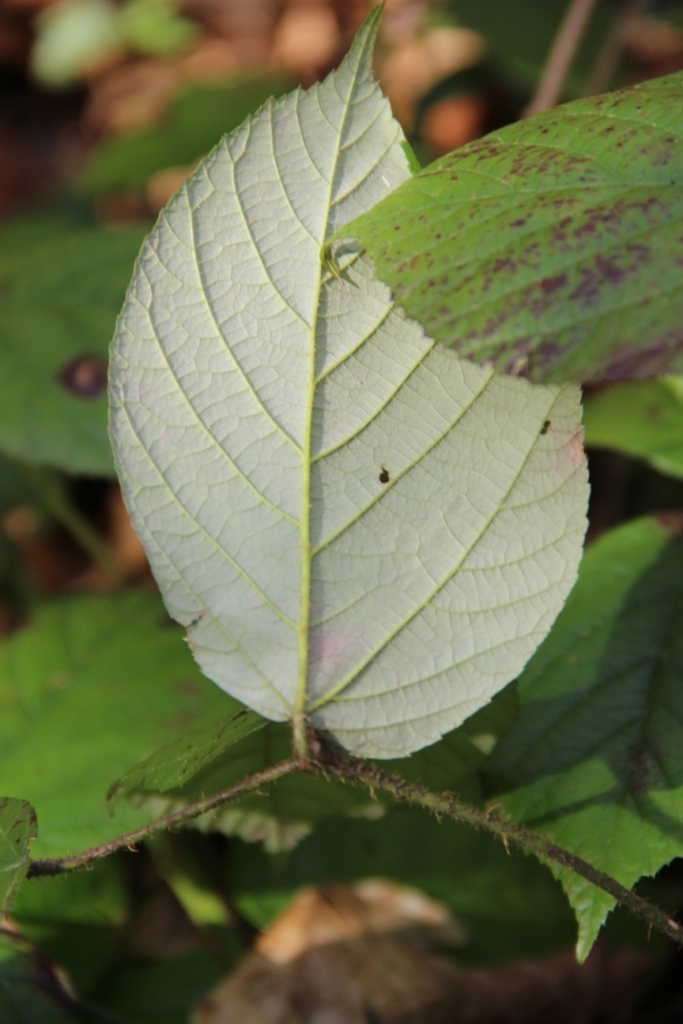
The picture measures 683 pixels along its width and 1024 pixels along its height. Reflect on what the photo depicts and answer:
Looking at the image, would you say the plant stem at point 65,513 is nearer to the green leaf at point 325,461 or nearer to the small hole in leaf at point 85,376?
the small hole in leaf at point 85,376

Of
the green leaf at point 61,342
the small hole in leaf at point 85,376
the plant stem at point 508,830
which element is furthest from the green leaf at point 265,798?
the small hole in leaf at point 85,376

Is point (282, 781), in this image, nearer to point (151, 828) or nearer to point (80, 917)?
point (151, 828)

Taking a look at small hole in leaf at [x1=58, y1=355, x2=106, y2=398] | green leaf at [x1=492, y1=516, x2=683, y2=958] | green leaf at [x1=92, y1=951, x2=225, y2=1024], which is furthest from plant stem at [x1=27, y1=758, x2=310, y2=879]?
small hole in leaf at [x1=58, y1=355, x2=106, y2=398]

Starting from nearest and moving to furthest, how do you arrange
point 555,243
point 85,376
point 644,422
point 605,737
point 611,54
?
point 555,243 < point 605,737 < point 644,422 < point 85,376 < point 611,54

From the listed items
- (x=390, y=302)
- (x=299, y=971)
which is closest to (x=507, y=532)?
(x=390, y=302)

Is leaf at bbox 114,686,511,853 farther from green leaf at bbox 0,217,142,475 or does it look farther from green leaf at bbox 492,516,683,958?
green leaf at bbox 0,217,142,475

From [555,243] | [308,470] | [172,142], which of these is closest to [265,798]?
[308,470]
